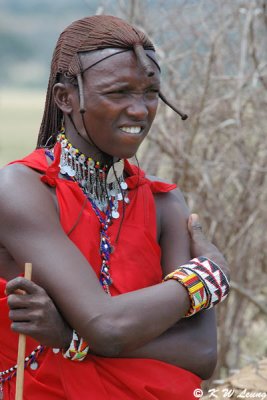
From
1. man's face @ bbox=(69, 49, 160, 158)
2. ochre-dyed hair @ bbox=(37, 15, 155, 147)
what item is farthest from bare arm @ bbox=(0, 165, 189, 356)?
ochre-dyed hair @ bbox=(37, 15, 155, 147)

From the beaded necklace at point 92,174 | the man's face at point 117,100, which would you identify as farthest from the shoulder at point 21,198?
the man's face at point 117,100

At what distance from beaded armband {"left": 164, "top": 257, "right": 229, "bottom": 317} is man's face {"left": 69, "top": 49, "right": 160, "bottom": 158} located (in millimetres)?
469

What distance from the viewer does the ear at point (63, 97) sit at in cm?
298

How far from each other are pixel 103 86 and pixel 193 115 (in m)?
2.76

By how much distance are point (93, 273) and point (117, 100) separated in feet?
1.98

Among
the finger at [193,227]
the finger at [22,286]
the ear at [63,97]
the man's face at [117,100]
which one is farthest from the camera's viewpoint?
the finger at [193,227]

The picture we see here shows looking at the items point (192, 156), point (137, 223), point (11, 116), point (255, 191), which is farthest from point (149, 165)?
point (11, 116)

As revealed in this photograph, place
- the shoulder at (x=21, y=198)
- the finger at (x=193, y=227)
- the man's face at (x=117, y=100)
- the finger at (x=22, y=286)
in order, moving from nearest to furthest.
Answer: the finger at (x=22, y=286) < the shoulder at (x=21, y=198) < the man's face at (x=117, y=100) < the finger at (x=193, y=227)

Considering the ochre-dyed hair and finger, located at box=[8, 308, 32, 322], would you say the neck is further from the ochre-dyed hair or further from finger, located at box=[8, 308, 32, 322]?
finger, located at box=[8, 308, 32, 322]

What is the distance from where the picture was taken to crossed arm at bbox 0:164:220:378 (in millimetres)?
2654

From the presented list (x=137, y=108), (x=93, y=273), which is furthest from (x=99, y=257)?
(x=137, y=108)

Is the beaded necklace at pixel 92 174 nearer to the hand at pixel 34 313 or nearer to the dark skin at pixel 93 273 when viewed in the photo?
the dark skin at pixel 93 273

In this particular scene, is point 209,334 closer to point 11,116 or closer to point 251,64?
point 251,64

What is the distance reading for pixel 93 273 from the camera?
272 cm
